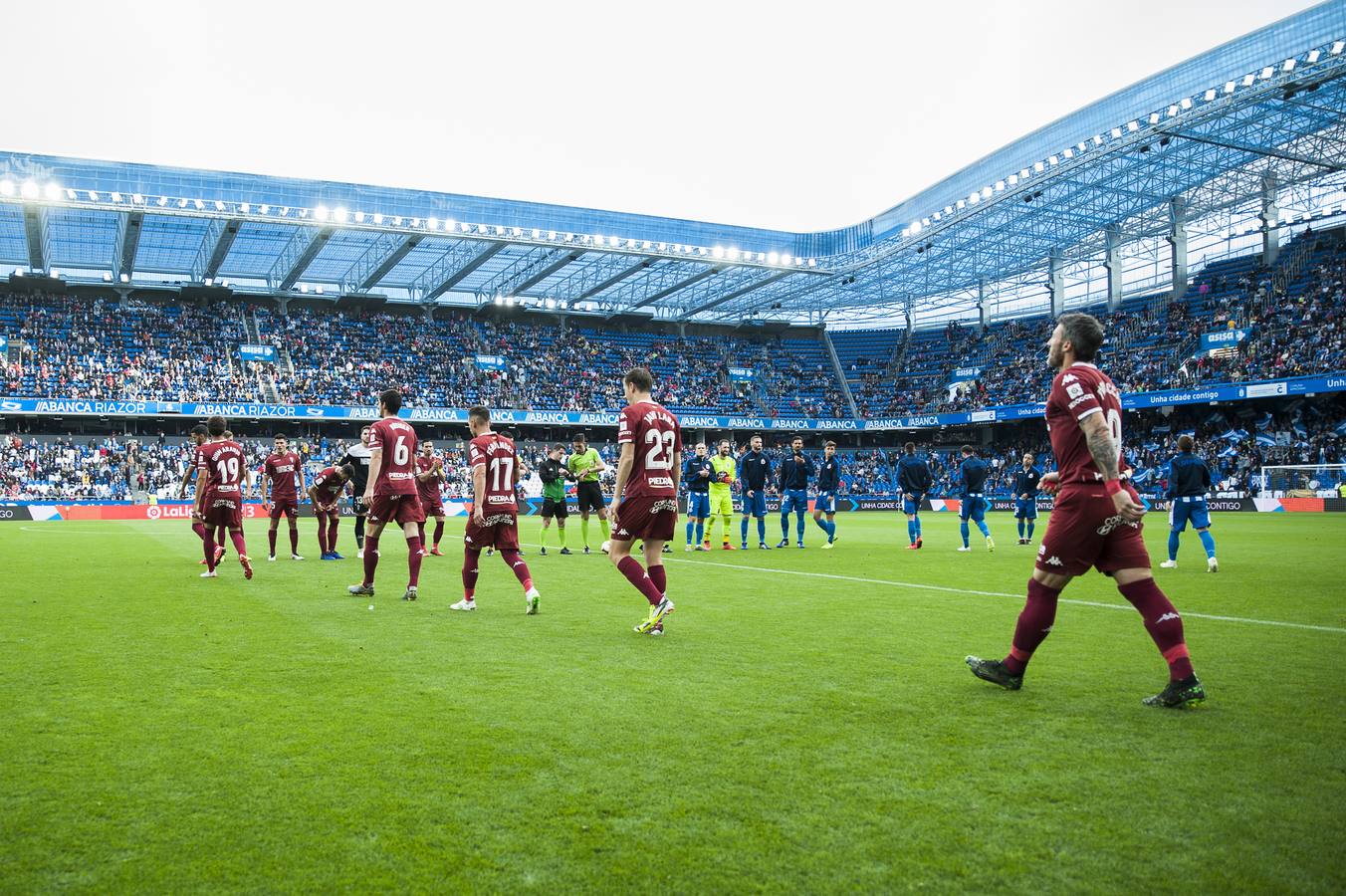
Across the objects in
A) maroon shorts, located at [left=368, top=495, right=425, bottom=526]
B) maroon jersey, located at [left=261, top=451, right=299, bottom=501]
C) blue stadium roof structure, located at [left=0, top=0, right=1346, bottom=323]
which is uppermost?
Result: blue stadium roof structure, located at [left=0, top=0, right=1346, bottom=323]

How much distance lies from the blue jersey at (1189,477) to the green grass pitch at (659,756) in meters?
5.26

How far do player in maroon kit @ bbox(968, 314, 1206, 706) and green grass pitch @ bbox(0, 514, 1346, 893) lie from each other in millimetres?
251

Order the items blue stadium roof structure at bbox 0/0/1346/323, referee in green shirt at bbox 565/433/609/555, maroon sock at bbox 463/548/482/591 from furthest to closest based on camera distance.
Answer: blue stadium roof structure at bbox 0/0/1346/323 < referee in green shirt at bbox 565/433/609/555 < maroon sock at bbox 463/548/482/591

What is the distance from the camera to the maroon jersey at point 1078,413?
5.32 metres

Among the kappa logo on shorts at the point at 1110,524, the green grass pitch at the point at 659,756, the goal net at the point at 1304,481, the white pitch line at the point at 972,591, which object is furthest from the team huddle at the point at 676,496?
the goal net at the point at 1304,481

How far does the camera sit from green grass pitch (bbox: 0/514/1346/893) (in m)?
3.05

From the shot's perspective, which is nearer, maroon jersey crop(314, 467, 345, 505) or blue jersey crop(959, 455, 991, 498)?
maroon jersey crop(314, 467, 345, 505)

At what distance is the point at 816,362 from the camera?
65.1 meters

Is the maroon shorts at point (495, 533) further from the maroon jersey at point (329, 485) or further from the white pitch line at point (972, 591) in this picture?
the maroon jersey at point (329, 485)

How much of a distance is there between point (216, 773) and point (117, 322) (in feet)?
170

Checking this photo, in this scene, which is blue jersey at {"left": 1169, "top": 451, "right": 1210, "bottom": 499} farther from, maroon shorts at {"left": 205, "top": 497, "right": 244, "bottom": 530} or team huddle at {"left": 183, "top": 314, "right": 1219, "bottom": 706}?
maroon shorts at {"left": 205, "top": 497, "right": 244, "bottom": 530}

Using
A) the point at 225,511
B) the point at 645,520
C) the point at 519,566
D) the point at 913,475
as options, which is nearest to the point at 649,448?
the point at 645,520

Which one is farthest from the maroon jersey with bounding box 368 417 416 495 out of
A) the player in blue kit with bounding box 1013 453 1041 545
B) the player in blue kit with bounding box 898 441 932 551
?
the player in blue kit with bounding box 1013 453 1041 545

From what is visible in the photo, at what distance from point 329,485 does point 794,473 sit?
9.17 m
